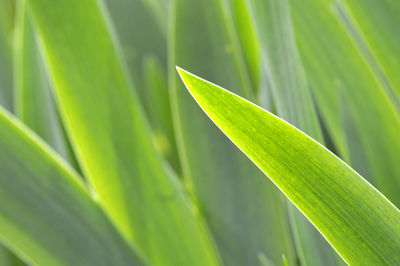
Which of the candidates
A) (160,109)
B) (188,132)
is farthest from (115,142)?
(160,109)

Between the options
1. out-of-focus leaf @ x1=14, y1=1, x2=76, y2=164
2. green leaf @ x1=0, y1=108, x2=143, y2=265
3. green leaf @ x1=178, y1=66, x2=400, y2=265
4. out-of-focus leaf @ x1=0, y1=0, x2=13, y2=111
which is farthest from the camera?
out-of-focus leaf @ x1=0, y1=0, x2=13, y2=111

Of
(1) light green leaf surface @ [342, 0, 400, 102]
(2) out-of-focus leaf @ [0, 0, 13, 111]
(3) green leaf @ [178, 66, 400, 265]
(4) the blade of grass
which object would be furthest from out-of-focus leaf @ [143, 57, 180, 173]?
(3) green leaf @ [178, 66, 400, 265]

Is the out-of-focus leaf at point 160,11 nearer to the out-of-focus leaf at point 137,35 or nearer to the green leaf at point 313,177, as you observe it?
the out-of-focus leaf at point 137,35

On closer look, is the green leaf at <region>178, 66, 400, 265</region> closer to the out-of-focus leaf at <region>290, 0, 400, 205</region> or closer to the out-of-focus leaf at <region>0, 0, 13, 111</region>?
the out-of-focus leaf at <region>290, 0, 400, 205</region>

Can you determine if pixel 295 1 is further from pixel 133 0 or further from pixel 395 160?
pixel 133 0

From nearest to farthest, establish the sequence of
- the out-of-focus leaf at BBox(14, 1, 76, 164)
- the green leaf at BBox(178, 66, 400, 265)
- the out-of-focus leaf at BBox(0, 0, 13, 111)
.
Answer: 1. the green leaf at BBox(178, 66, 400, 265)
2. the out-of-focus leaf at BBox(14, 1, 76, 164)
3. the out-of-focus leaf at BBox(0, 0, 13, 111)

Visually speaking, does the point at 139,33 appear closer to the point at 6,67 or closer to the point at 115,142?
the point at 6,67

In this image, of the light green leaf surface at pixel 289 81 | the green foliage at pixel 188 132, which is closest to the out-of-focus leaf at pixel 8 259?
the green foliage at pixel 188 132
